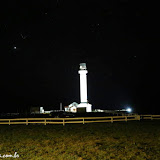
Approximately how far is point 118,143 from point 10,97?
141 m

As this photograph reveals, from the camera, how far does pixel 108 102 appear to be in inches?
6865

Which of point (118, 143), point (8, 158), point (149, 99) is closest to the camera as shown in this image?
point (8, 158)

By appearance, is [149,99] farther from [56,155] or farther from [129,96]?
[56,155]

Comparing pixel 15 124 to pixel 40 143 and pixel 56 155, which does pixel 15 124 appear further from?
pixel 56 155

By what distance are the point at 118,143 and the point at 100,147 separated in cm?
150

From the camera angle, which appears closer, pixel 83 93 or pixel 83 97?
pixel 83 97

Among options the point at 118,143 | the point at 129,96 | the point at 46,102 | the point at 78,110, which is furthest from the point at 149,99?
the point at 118,143

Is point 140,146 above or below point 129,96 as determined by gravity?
below

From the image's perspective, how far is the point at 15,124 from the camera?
25.7 meters

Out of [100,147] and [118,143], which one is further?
[118,143]

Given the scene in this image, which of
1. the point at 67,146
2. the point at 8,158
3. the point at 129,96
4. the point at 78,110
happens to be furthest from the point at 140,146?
the point at 129,96

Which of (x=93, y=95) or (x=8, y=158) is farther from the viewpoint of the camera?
(x=93, y=95)

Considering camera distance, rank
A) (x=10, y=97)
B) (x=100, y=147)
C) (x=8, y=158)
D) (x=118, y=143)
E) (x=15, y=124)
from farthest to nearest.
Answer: (x=10, y=97) → (x=15, y=124) → (x=118, y=143) → (x=100, y=147) → (x=8, y=158)

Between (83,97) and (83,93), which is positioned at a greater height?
(83,93)
